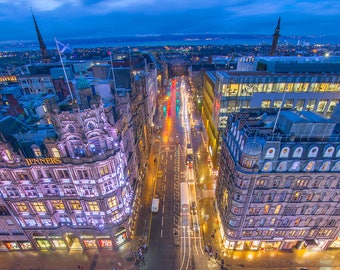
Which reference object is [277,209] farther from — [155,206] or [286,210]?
[155,206]

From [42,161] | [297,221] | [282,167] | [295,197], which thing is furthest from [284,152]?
[42,161]

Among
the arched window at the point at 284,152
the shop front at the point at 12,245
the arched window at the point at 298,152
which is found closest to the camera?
the arched window at the point at 298,152

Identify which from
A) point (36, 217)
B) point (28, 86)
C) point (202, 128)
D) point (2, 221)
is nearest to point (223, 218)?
point (36, 217)

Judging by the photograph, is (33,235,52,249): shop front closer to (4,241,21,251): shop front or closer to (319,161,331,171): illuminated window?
(4,241,21,251): shop front

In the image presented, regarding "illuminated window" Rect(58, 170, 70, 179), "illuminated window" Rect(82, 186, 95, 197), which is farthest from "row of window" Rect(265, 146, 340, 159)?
"illuminated window" Rect(58, 170, 70, 179)

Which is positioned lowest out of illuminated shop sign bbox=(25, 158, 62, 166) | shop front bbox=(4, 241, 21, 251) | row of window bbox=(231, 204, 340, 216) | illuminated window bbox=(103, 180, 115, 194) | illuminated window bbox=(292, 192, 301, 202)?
shop front bbox=(4, 241, 21, 251)

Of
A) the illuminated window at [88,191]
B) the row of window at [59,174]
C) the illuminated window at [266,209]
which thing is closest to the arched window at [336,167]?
the illuminated window at [266,209]

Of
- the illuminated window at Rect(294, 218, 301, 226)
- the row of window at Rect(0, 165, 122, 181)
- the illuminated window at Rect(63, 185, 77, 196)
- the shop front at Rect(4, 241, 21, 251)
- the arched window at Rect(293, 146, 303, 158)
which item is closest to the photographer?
the arched window at Rect(293, 146, 303, 158)

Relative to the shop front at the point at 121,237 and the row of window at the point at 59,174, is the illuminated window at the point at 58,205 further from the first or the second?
the shop front at the point at 121,237
